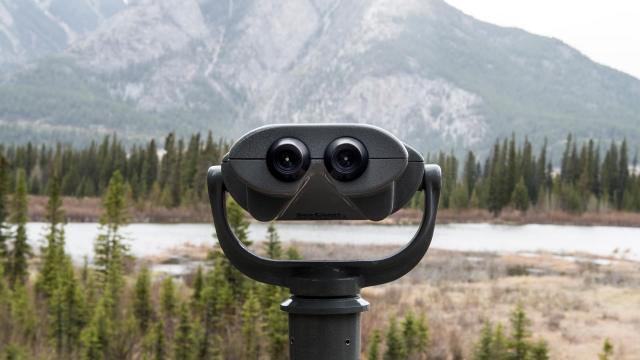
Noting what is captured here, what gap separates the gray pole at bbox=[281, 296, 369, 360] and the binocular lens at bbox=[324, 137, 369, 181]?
0.90ft

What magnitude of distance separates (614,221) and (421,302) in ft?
170

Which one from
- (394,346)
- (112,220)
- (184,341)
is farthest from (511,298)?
(184,341)

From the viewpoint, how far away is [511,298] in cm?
1571

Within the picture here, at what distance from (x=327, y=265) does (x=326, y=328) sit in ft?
0.45

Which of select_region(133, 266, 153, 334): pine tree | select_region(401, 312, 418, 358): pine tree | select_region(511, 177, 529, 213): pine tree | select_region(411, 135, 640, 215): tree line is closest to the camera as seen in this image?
select_region(401, 312, 418, 358): pine tree

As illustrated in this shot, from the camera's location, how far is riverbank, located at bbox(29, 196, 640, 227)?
5063 cm

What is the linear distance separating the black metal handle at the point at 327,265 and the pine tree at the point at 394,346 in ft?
20.4

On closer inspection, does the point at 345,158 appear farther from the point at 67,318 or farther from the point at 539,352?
the point at 67,318

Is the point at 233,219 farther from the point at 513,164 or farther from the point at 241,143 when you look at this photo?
the point at 513,164

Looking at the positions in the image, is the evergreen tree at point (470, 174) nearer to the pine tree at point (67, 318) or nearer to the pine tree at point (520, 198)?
the pine tree at point (520, 198)

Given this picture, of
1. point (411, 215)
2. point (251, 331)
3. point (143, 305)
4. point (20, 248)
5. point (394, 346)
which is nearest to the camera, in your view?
point (394, 346)

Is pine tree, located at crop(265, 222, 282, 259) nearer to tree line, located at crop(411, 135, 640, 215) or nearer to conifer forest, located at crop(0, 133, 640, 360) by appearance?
conifer forest, located at crop(0, 133, 640, 360)

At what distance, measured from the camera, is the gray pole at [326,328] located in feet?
5.73

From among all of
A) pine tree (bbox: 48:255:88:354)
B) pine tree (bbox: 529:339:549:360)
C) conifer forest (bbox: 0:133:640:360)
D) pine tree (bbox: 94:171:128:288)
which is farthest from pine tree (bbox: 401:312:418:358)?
pine tree (bbox: 94:171:128:288)
